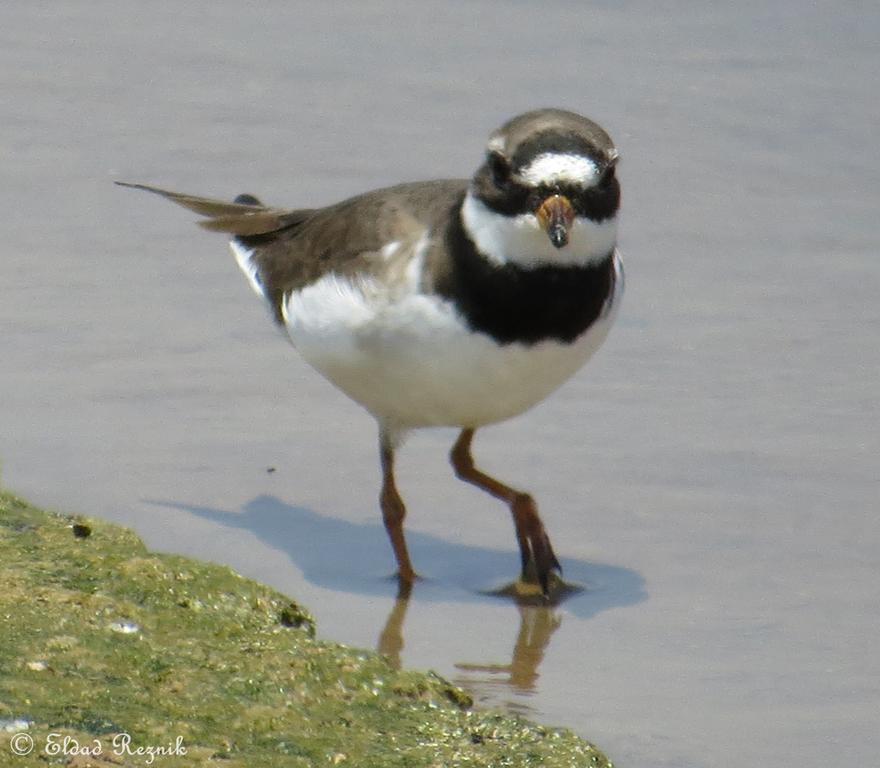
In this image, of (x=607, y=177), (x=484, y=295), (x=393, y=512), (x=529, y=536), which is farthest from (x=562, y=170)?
(x=393, y=512)

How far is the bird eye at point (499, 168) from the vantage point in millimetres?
5098

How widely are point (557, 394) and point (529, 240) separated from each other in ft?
5.27

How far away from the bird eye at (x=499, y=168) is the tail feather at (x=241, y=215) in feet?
4.98

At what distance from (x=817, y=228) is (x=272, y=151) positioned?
246cm

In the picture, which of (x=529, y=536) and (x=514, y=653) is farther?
(x=529, y=536)

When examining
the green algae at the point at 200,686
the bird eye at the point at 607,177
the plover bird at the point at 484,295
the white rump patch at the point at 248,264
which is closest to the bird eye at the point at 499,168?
the plover bird at the point at 484,295

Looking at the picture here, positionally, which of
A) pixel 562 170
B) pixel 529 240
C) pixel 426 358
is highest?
pixel 562 170

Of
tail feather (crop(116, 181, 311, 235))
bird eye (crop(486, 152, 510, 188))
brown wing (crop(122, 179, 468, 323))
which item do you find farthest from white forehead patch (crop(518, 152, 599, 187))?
tail feather (crop(116, 181, 311, 235))

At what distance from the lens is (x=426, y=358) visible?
5219 millimetres

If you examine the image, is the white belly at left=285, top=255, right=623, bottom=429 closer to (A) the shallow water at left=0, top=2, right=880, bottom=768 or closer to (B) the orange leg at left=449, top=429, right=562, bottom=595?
(B) the orange leg at left=449, top=429, right=562, bottom=595

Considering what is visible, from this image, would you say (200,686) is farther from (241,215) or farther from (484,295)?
(241,215)

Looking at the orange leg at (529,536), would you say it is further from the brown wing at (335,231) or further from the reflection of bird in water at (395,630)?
the brown wing at (335,231)

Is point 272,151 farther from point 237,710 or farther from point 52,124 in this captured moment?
point 237,710

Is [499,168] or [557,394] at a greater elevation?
[499,168]
